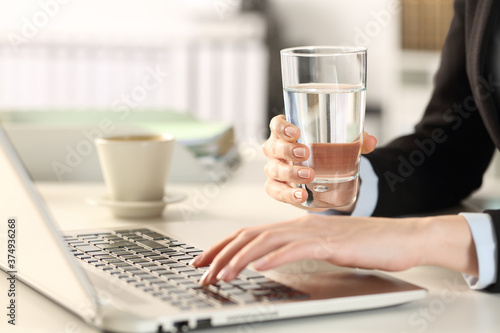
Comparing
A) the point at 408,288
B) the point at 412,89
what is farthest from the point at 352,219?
the point at 412,89

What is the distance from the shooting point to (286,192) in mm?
907

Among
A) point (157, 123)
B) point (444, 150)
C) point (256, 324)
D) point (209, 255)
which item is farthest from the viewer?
point (157, 123)

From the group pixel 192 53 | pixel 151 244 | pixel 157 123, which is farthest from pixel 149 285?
pixel 192 53

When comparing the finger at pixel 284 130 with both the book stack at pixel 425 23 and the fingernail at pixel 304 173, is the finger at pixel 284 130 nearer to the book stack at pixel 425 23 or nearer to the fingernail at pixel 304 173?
the fingernail at pixel 304 173

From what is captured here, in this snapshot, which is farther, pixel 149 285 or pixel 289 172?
pixel 289 172

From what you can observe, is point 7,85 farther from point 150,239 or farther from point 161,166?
point 150,239

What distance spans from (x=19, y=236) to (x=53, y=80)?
3754 mm

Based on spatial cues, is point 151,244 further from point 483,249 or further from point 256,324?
point 483,249

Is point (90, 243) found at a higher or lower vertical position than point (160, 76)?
higher

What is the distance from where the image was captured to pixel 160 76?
4.32m

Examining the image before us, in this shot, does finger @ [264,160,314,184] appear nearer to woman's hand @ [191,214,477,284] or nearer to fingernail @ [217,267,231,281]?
woman's hand @ [191,214,477,284]

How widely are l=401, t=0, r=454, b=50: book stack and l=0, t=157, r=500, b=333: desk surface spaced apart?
2.76 m

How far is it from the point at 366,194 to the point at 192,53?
329 centimetres

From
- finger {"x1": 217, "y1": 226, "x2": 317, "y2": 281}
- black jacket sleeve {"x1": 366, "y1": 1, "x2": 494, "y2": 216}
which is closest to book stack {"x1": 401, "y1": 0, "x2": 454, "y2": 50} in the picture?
black jacket sleeve {"x1": 366, "y1": 1, "x2": 494, "y2": 216}
